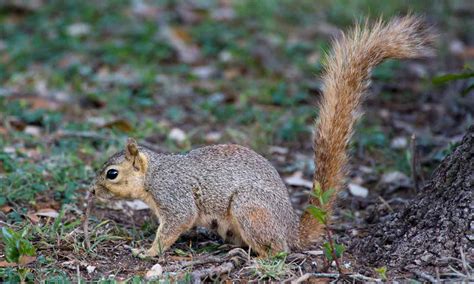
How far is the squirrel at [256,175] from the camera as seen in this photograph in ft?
13.1

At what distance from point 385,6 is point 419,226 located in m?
6.08

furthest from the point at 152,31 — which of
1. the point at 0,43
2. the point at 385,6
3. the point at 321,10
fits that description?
the point at 385,6

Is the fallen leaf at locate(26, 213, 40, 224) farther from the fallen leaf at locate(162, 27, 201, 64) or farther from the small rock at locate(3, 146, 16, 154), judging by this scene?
the fallen leaf at locate(162, 27, 201, 64)

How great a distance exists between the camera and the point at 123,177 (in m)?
4.30

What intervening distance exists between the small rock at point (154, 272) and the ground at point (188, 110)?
0.19 ft

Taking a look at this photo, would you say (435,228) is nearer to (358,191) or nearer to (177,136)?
(358,191)

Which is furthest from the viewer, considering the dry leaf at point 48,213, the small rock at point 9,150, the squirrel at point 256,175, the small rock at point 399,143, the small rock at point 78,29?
the small rock at point 78,29

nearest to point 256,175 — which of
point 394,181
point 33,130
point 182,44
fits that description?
point 394,181

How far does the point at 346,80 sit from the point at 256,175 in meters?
0.75

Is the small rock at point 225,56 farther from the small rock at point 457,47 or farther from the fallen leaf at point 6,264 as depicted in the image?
the fallen leaf at point 6,264

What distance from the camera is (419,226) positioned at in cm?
393

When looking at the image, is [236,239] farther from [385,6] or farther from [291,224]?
[385,6]

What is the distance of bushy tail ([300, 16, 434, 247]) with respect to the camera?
392 centimetres

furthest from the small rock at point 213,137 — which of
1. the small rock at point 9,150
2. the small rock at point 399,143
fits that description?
the small rock at point 9,150
